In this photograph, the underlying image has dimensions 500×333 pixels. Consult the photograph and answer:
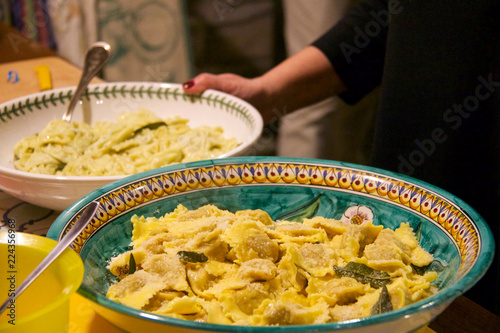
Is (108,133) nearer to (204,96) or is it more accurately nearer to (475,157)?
(204,96)

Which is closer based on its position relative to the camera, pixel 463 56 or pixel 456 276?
pixel 456 276

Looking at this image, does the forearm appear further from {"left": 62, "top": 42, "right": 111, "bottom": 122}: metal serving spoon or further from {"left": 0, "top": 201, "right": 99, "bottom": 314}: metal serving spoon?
{"left": 0, "top": 201, "right": 99, "bottom": 314}: metal serving spoon

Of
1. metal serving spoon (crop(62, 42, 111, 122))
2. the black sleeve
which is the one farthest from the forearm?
metal serving spoon (crop(62, 42, 111, 122))

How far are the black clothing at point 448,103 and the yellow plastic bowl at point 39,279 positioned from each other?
1.06 metres

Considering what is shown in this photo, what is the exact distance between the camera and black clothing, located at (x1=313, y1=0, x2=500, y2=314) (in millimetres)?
1253

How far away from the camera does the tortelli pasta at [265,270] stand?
25.4 inches

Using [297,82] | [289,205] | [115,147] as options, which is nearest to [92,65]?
[115,147]

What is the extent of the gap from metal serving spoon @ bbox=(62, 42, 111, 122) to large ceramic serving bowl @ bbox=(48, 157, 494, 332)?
739 millimetres

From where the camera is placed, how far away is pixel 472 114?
129 cm

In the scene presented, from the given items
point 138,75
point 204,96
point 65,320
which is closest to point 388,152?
point 204,96

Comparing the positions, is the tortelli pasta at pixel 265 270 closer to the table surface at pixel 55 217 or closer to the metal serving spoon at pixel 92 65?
the table surface at pixel 55 217

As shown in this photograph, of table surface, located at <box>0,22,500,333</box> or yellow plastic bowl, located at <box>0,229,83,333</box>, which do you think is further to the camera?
table surface, located at <box>0,22,500,333</box>

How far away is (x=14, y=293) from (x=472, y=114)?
1.13m

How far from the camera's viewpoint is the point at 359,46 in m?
1.64
